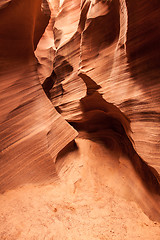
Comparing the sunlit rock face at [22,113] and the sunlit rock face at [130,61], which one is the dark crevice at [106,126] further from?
the sunlit rock face at [22,113]

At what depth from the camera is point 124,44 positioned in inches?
102

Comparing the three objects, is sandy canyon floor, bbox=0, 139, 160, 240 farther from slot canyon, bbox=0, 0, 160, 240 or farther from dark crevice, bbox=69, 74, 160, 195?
dark crevice, bbox=69, 74, 160, 195

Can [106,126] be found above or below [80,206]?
above

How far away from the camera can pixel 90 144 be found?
408 centimetres

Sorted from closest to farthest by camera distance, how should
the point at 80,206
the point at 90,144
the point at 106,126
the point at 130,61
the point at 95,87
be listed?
1. the point at 80,206
2. the point at 130,61
3. the point at 95,87
4. the point at 90,144
5. the point at 106,126

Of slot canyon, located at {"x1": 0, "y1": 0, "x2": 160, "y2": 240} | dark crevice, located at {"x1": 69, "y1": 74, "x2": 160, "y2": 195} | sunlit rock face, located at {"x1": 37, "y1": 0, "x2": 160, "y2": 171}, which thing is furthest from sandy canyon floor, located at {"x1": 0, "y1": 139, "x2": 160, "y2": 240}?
sunlit rock face, located at {"x1": 37, "y1": 0, "x2": 160, "y2": 171}

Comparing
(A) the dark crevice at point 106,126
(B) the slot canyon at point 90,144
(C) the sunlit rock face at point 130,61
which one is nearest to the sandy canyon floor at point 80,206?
(B) the slot canyon at point 90,144

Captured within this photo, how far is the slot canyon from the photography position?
6.90 feet

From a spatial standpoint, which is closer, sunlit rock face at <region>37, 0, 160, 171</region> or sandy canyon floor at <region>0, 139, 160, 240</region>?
sandy canyon floor at <region>0, 139, 160, 240</region>

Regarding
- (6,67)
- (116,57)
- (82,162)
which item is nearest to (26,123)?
(6,67)

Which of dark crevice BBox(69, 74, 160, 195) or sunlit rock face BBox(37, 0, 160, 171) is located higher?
sunlit rock face BBox(37, 0, 160, 171)

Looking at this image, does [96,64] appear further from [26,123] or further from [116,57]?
[26,123]

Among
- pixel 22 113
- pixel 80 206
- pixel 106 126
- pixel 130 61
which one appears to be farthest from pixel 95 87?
pixel 80 206

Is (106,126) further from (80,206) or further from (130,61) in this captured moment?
(80,206)
